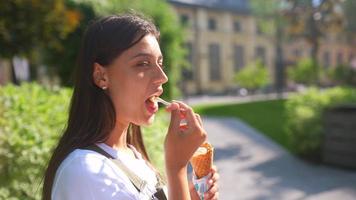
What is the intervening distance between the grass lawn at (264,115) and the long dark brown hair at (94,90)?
10.8 m

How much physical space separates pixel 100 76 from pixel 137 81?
5.6 inches

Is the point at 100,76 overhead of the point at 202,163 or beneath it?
overhead

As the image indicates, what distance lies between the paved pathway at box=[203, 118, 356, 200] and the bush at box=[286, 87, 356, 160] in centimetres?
38

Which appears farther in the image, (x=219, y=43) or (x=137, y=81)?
(x=219, y=43)

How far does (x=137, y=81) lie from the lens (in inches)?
60.8

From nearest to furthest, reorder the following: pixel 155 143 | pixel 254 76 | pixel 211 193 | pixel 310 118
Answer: pixel 211 193
pixel 155 143
pixel 310 118
pixel 254 76

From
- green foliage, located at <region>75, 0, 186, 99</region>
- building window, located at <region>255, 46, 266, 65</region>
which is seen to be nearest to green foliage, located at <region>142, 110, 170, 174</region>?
green foliage, located at <region>75, 0, 186, 99</region>

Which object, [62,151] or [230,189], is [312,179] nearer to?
[230,189]

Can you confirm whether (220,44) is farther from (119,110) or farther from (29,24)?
(119,110)

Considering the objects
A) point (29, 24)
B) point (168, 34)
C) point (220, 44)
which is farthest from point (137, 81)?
point (220, 44)

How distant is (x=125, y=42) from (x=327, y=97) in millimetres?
10490

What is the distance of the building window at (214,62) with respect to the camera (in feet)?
199

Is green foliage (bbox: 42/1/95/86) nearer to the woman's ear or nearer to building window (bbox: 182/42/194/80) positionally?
the woman's ear

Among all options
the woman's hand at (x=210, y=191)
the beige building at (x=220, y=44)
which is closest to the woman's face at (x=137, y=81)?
the woman's hand at (x=210, y=191)
